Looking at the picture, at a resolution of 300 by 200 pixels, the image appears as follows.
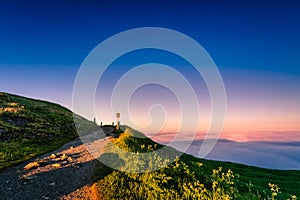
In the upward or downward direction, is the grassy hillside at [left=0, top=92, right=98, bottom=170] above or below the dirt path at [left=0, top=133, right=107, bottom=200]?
above

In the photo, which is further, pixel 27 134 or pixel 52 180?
pixel 27 134

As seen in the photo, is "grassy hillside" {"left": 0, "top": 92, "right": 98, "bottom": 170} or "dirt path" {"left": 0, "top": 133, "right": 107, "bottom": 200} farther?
"grassy hillside" {"left": 0, "top": 92, "right": 98, "bottom": 170}

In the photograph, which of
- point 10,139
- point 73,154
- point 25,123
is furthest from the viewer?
point 25,123

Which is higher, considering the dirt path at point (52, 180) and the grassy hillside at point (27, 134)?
the grassy hillside at point (27, 134)

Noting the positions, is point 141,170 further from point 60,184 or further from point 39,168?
point 39,168

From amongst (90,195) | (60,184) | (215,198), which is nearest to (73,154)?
(60,184)

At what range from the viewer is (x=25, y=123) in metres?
38.7

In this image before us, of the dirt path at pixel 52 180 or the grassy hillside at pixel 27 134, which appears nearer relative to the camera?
the dirt path at pixel 52 180

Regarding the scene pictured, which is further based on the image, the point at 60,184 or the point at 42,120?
the point at 42,120

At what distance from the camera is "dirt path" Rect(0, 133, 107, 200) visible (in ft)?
49.9

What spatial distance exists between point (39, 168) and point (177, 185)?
11.0 meters

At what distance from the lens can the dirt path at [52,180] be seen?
599 inches

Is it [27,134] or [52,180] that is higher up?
[27,134]

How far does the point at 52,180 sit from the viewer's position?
17406 millimetres
